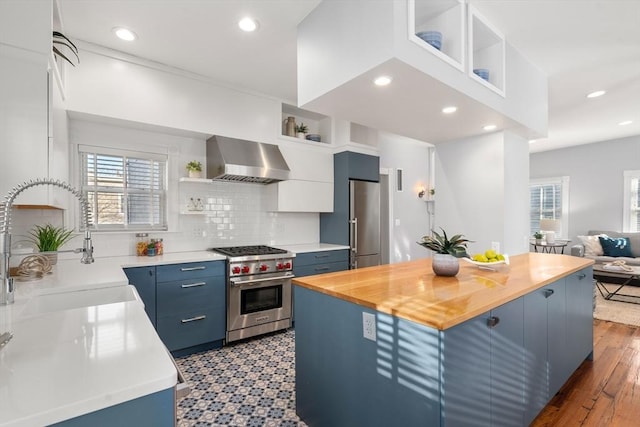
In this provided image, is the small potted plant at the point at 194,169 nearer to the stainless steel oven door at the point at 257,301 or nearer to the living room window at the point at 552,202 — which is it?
the stainless steel oven door at the point at 257,301

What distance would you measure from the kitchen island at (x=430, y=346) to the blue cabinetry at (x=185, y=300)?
4.51ft

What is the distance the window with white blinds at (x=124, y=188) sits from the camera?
10.1ft

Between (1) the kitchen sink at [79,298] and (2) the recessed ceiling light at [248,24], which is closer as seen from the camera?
(1) the kitchen sink at [79,298]

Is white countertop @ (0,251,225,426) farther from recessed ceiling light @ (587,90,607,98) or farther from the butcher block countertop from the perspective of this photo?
recessed ceiling light @ (587,90,607,98)

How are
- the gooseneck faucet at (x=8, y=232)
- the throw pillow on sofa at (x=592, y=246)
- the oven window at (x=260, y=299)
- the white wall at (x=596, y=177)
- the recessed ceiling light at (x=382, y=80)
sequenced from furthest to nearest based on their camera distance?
the white wall at (x=596, y=177), the throw pillow on sofa at (x=592, y=246), the oven window at (x=260, y=299), the recessed ceiling light at (x=382, y=80), the gooseneck faucet at (x=8, y=232)

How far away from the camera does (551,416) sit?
6.81ft

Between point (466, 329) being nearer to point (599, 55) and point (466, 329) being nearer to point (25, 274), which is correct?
point (25, 274)

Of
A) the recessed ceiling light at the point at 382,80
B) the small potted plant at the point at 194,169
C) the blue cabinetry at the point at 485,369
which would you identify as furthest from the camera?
the small potted plant at the point at 194,169

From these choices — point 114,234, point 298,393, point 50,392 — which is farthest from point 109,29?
point 298,393

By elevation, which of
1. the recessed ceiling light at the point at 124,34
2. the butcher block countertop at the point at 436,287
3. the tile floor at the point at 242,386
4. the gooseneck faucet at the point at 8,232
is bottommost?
the tile floor at the point at 242,386

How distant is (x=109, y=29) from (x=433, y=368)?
128 inches

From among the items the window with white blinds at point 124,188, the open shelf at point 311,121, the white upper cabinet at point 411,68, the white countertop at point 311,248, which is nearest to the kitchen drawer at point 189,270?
the window with white blinds at point 124,188

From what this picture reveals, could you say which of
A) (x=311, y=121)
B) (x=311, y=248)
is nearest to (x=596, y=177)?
(x=311, y=121)

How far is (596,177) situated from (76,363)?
8722 millimetres
